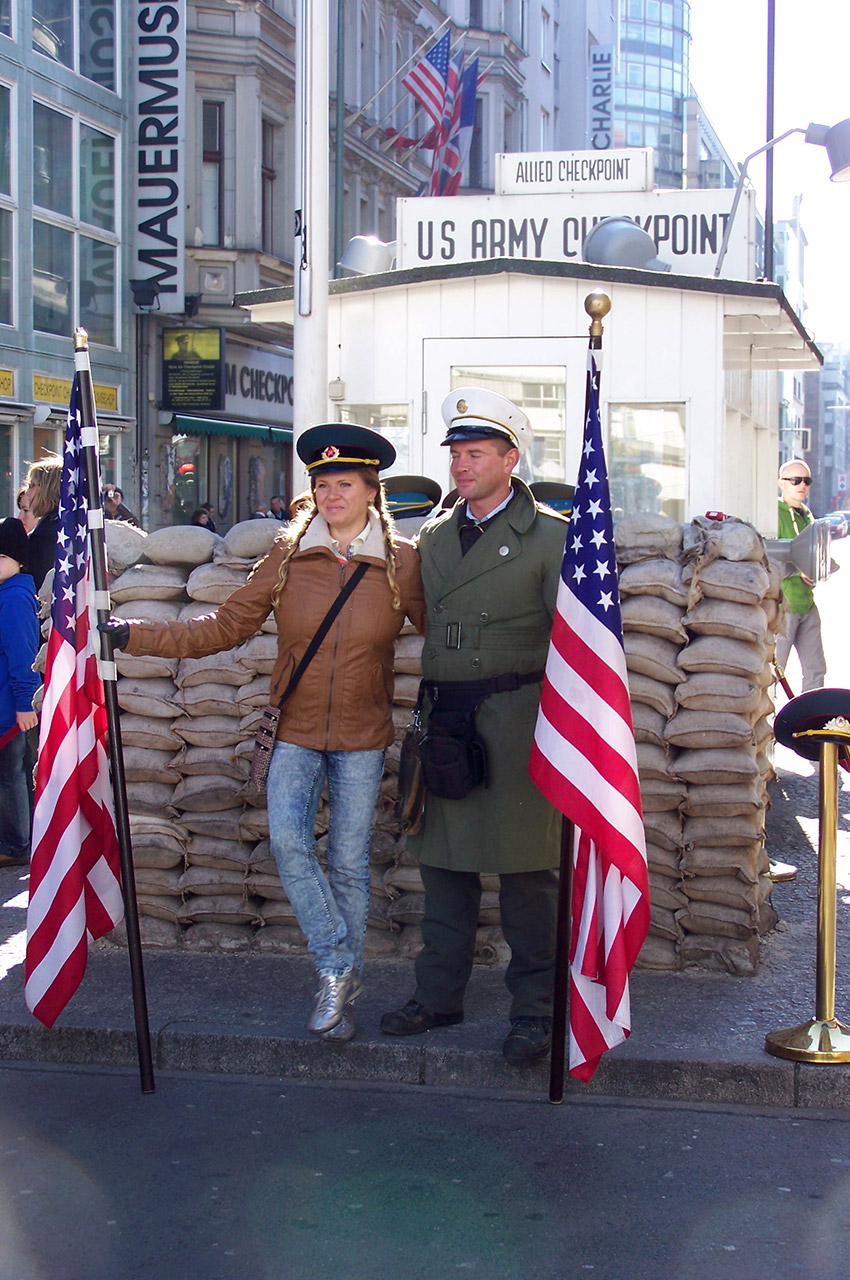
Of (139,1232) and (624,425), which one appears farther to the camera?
(624,425)

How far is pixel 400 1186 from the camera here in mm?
4090

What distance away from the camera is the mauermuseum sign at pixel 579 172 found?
39.6 feet

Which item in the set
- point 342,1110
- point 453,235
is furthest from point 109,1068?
point 453,235

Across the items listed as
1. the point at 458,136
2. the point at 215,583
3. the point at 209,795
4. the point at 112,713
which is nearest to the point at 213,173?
the point at 458,136

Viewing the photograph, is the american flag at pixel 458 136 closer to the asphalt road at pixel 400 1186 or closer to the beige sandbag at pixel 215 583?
the beige sandbag at pixel 215 583

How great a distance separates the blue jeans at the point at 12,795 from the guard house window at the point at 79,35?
17.9 metres

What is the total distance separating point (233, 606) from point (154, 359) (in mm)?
23295

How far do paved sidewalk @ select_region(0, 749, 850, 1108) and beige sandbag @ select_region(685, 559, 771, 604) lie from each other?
1.43 meters

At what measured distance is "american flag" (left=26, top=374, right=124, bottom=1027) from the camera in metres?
4.97

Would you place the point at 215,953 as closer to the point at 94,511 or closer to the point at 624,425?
the point at 94,511

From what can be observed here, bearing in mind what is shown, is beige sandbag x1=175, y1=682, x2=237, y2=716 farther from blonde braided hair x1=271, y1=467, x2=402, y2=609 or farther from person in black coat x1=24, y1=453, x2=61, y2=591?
person in black coat x1=24, y1=453, x2=61, y2=591

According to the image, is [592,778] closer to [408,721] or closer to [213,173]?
[408,721]

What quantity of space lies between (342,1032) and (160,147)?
78.3ft

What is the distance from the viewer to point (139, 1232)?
3814 mm
